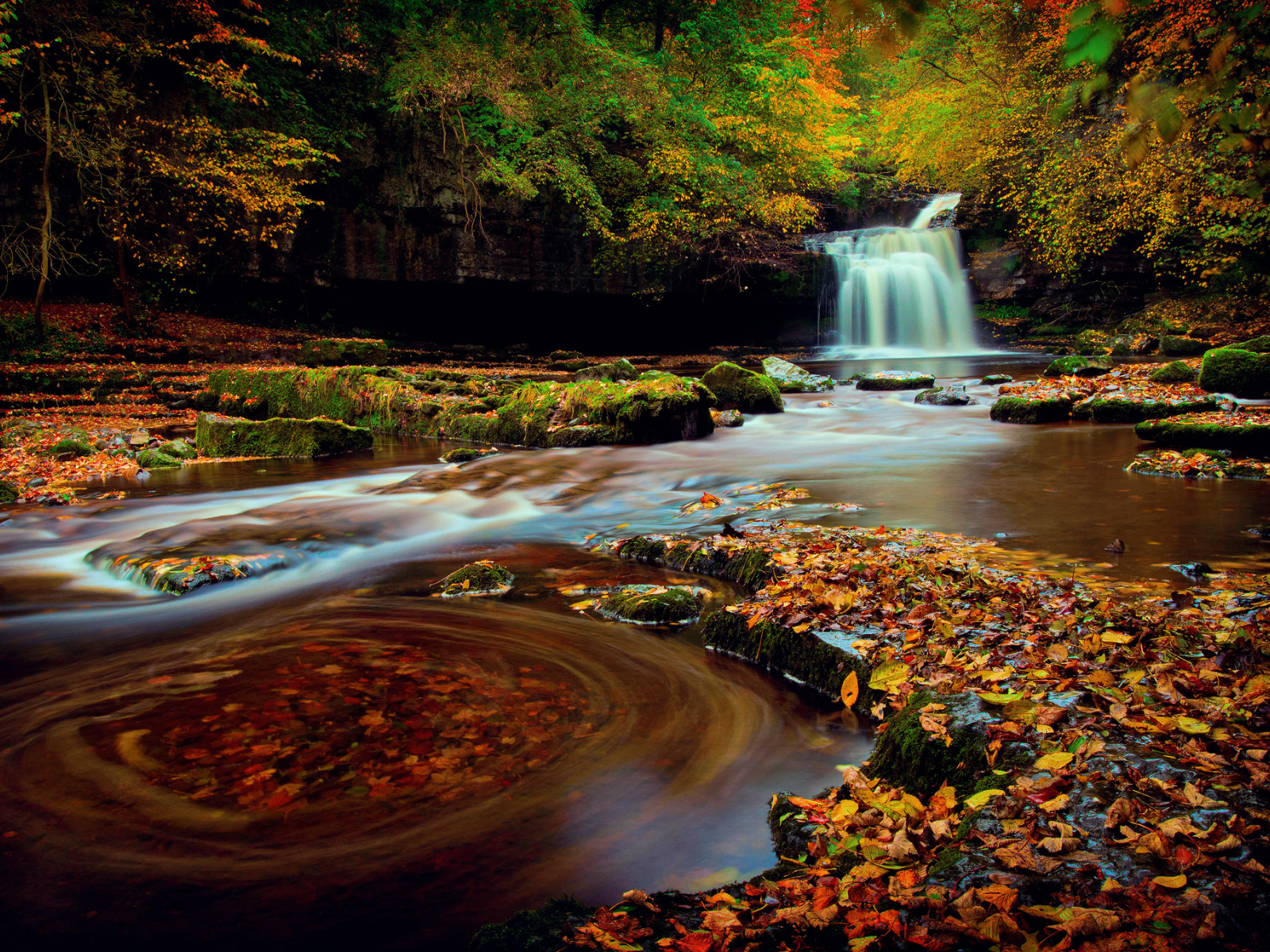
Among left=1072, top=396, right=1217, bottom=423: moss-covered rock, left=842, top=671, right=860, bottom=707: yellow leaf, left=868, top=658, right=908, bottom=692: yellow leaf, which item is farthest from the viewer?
left=1072, top=396, right=1217, bottom=423: moss-covered rock

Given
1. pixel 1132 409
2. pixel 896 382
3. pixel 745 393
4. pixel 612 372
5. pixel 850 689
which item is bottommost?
pixel 850 689

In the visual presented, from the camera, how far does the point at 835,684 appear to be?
136 inches

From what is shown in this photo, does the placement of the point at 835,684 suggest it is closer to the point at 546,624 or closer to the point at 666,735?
the point at 666,735

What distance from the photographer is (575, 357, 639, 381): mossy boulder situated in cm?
1591

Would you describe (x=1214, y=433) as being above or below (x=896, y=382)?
below

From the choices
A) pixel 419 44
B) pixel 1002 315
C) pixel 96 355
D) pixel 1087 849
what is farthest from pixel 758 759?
pixel 1002 315

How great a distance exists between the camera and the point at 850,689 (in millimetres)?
3324

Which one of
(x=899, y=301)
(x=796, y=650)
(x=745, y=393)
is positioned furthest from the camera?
(x=899, y=301)

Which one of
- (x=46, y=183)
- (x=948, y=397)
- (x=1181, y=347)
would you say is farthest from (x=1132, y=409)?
(x=46, y=183)

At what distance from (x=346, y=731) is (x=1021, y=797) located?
2.46 meters

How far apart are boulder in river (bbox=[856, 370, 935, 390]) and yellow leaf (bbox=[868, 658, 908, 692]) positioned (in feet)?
50.5

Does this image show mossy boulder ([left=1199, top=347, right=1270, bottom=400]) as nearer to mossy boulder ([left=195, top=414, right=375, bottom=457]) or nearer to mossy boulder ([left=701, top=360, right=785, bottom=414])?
mossy boulder ([left=701, top=360, right=785, bottom=414])

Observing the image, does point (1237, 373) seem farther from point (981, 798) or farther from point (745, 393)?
point (981, 798)

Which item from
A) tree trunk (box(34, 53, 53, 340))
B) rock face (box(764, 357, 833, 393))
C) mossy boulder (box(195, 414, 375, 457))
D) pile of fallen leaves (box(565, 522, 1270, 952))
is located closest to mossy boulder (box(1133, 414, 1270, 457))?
pile of fallen leaves (box(565, 522, 1270, 952))
